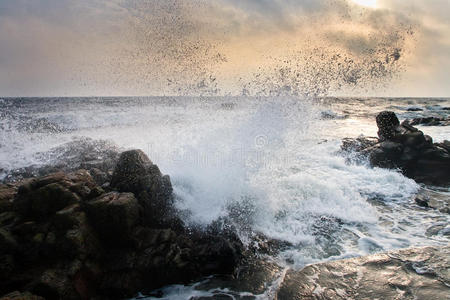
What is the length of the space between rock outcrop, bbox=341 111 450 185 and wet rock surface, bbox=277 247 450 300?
256 inches

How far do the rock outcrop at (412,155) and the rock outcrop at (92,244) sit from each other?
29.1 feet

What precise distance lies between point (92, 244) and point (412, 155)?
12.1 metres

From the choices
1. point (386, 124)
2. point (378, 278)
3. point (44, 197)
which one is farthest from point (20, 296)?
point (386, 124)

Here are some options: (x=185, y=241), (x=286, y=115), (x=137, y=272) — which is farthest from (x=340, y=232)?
(x=286, y=115)

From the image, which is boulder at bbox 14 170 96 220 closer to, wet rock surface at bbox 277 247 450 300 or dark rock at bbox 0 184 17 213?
dark rock at bbox 0 184 17 213

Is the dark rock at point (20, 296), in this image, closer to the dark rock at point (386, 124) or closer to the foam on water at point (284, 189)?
the foam on water at point (284, 189)

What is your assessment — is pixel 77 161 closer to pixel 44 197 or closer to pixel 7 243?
pixel 44 197

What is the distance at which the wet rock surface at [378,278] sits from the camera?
4043 millimetres

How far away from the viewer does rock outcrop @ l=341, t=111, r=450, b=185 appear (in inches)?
408

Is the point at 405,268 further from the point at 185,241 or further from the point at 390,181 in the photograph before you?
the point at 390,181

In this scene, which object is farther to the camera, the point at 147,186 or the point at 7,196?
the point at 147,186

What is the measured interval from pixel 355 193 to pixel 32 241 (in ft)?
26.0

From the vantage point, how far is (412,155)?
11.1 metres

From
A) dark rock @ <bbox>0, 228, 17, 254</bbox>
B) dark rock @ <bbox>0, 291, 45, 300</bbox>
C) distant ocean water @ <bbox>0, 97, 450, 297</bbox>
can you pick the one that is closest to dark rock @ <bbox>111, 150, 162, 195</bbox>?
distant ocean water @ <bbox>0, 97, 450, 297</bbox>
